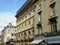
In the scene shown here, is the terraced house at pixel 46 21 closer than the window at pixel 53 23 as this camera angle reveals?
Yes

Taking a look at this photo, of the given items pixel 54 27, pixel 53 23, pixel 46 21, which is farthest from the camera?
pixel 46 21

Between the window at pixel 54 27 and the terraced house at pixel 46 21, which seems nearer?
the terraced house at pixel 46 21

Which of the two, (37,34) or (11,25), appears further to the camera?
(11,25)

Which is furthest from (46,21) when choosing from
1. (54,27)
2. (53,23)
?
(54,27)

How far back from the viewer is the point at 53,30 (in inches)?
1204

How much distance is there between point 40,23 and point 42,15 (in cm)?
183

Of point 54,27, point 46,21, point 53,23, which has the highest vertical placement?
point 46,21

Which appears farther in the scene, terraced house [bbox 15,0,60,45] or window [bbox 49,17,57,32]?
window [bbox 49,17,57,32]

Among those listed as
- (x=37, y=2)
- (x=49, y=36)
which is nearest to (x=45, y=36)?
(x=49, y=36)

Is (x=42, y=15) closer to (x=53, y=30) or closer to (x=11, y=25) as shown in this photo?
(x=53, y=30)

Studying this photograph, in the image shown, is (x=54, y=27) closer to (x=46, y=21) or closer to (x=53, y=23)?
(x=53, y=23)

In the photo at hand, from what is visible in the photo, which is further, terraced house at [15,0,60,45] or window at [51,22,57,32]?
window at [51,22,57,32]

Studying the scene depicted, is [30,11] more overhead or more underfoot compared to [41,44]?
more overhead

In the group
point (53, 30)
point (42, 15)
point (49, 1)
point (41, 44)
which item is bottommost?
point (41, 44)
